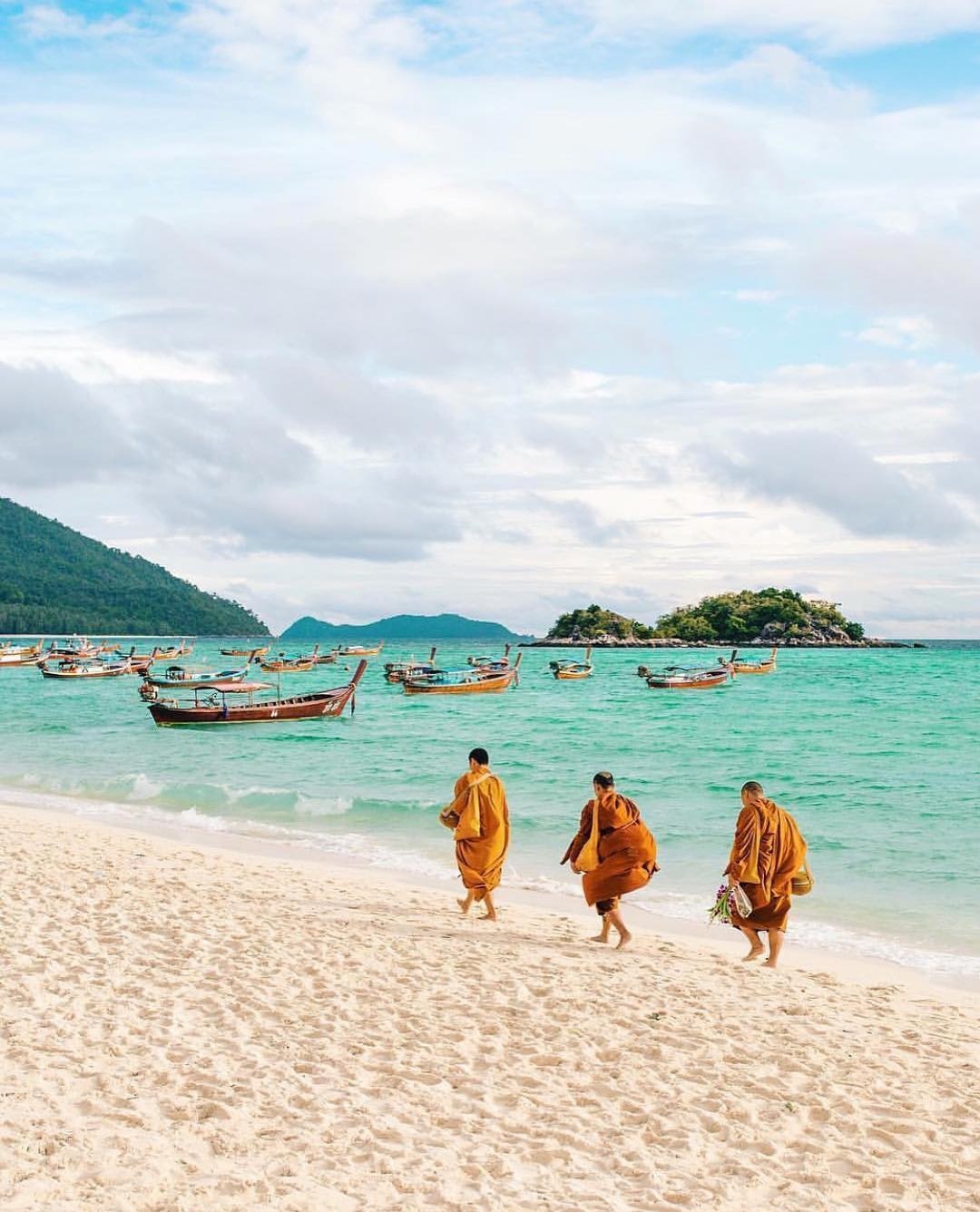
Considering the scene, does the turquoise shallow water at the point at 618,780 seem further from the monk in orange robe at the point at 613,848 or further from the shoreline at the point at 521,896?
the monk in orange robe at the point at 613,848

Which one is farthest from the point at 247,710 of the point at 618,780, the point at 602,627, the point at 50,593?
the point at 50,593

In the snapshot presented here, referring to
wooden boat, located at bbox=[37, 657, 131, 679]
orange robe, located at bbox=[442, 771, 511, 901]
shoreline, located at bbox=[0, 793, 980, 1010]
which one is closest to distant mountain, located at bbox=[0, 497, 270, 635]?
wooden boat, located at bbox=[37, 657, 131, 679]

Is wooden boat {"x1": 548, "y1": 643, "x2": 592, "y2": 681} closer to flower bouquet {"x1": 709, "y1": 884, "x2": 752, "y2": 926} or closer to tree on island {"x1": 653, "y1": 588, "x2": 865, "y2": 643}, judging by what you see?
flower bouquet {"x1": 709, "y1": 884, "x2": 752, "y2": 926}

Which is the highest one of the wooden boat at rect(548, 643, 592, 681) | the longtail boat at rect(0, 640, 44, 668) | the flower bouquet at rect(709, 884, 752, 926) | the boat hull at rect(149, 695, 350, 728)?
the wooden boat at rect(548, 643, 592, 681)

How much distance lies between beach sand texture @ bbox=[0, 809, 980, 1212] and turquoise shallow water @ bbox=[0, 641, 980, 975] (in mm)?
3646

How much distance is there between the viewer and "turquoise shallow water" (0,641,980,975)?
13555 mm

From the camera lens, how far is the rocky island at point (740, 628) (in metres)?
164

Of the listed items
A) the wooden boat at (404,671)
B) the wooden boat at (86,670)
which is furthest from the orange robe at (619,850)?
the wooden boat at (86,670)

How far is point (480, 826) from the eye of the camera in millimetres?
10281

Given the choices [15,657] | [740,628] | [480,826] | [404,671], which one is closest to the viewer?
[480,826]

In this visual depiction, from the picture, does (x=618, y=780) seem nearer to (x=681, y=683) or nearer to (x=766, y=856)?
(x=766, y=856)

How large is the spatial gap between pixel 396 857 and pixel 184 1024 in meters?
8.55

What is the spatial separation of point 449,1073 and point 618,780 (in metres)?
18.0

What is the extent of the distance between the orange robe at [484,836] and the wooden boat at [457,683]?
43.3 meters
